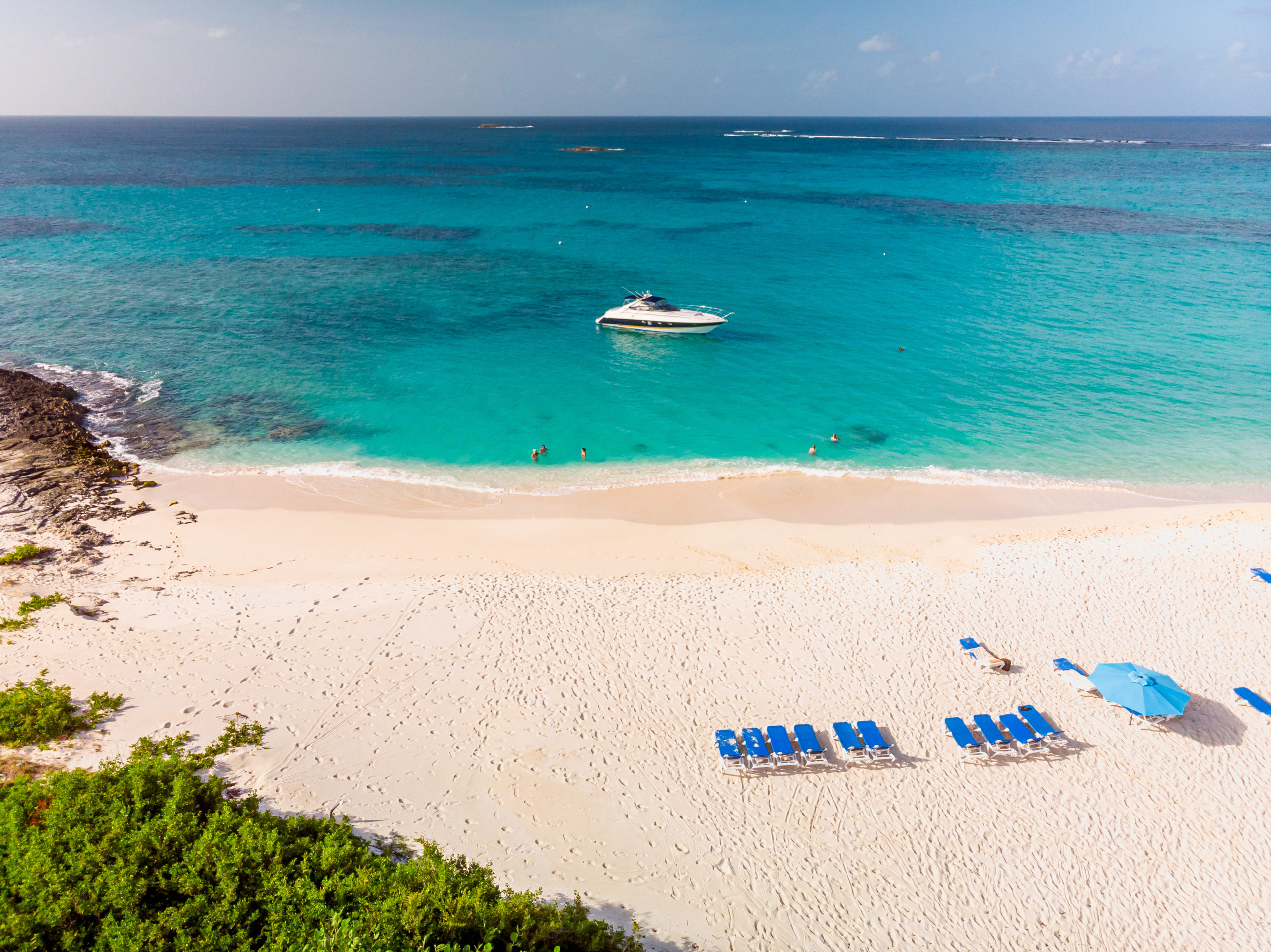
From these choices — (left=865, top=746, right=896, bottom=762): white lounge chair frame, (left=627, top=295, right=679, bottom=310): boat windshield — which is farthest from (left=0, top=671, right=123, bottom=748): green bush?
(left=627, top=295, right=679, bottom=310): boat windshield

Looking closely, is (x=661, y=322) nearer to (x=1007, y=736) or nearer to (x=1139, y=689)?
(x=1007, y=736)

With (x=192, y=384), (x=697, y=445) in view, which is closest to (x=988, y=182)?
(x=697, y=445)

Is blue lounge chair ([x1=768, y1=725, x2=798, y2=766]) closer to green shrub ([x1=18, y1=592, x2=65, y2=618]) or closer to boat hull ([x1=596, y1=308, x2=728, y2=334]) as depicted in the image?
green shrub ([x1=18, y1=592, x2=65, y2=618])

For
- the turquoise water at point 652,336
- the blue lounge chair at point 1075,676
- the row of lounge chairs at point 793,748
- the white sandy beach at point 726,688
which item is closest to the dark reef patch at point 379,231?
the turquoise water at point 652,336

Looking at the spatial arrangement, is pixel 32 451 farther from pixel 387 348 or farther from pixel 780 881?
pixel 780 881

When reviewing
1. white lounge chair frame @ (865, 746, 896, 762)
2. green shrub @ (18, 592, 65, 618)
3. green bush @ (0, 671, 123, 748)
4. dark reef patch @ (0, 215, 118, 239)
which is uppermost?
dark reef patch @ (0, 215, 118, 239)

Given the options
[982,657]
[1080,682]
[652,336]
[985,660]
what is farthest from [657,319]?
[1080,682]
